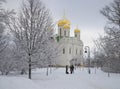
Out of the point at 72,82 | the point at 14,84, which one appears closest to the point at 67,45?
the point at 72,82

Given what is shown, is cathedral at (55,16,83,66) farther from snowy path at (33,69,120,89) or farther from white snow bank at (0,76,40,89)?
white snow bank at (0,76,40,89)

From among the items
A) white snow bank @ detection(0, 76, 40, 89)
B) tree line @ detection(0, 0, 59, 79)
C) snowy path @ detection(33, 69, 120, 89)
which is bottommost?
snowy path @ detection(33, 69, 120, 89)

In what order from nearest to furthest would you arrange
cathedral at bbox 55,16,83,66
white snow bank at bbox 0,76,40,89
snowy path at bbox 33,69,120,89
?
white snow bank at bbox 0,76,40,89
snowy path at bbox 33,69,120,89
cathedral at bbox 55,16,83,66

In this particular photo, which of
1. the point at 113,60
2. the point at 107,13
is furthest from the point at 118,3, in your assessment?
the point at 113,60

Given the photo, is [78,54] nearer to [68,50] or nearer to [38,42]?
[68,50]

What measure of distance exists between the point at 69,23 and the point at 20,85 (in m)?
68.7

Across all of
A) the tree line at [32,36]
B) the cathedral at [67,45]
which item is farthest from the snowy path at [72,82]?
the cathedral at [67,45]

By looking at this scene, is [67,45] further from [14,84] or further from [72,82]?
[14,84]

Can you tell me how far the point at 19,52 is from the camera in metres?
18.8

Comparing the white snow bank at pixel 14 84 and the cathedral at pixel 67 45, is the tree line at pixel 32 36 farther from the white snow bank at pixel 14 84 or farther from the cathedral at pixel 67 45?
the cathedral at pixel 67 45

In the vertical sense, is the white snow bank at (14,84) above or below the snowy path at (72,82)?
above

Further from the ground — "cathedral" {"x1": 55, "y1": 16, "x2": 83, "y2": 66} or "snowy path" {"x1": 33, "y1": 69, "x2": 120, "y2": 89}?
"cathedral" {"x1": 55, "y1": 16, "x2": 83, "y2": 66}

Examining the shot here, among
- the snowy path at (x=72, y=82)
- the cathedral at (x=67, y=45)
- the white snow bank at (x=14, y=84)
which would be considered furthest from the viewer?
the cathedral at (x=67, y=45)

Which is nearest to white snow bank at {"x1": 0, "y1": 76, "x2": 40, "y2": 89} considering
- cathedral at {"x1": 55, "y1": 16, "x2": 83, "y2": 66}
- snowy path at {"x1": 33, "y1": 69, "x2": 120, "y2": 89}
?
snowy path at {"x1": 33, "y1": 69, "x2": 120, "y2": 89}
